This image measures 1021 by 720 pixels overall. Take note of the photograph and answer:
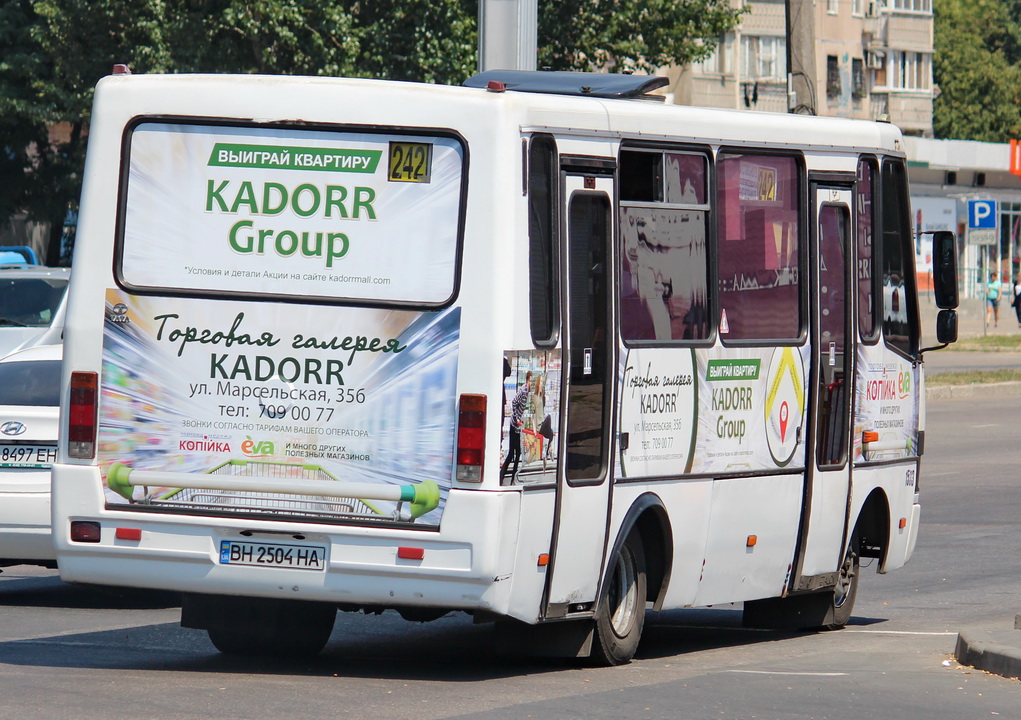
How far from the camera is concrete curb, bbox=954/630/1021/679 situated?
8547 millimetres

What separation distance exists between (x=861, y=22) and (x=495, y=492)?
72.0 m

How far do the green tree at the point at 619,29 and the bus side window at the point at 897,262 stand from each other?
1022 inches

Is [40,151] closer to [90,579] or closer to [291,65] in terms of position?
[291,65]

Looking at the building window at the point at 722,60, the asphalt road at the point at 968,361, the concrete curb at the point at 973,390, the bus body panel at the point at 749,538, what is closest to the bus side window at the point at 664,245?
the bus body panel at the point at 749,538

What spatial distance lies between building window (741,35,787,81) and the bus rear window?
63.1 meters

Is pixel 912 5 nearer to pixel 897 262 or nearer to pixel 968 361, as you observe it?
pixel 968 361

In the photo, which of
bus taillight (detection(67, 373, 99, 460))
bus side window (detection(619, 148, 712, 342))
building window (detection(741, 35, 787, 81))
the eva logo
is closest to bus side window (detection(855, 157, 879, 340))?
bus side window (detection(619, 148, 712, 342))

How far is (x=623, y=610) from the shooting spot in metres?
9.03

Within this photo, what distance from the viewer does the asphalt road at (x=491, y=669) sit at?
299 inches

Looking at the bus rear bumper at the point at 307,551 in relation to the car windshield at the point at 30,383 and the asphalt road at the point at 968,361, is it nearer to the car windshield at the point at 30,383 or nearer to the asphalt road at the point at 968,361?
the car windshield at the point at 30,383

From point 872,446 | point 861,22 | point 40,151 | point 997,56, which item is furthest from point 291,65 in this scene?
point 997,56

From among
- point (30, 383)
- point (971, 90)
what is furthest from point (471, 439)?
point (971, 90)

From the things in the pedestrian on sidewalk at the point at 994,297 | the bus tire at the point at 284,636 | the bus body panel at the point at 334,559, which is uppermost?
the pedestrian on sidewalk at the point at 994,297

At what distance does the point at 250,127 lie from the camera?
27.5ft
